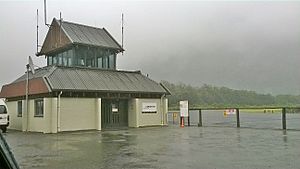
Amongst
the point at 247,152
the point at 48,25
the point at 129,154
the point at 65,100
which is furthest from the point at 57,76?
the point at 247,152

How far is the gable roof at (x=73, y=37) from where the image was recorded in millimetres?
30047

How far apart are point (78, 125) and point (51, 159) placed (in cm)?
1378

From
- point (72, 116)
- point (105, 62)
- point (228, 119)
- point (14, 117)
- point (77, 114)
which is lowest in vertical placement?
point (228, 119)

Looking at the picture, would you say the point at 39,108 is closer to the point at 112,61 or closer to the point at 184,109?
the point at 112,61

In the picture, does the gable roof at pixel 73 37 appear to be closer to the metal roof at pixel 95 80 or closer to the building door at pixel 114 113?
the metal roof at pixel 95 80

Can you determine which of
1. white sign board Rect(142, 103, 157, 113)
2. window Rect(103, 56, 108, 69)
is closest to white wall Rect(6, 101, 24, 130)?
window Rect(103, 56, 108, 69)

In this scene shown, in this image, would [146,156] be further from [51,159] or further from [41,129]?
[41,129]

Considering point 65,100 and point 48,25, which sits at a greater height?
point 48,25

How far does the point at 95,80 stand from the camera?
2677 cm

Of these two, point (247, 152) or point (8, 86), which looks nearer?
point (247, 152)

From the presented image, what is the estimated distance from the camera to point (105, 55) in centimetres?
3119

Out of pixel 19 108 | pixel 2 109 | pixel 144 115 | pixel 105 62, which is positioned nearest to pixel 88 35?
pixel 105 62

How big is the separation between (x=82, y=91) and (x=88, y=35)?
885 cm

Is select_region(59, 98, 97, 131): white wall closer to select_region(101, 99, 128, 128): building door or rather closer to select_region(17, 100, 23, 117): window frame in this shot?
select_region(101, 99, 128, 128): building door
